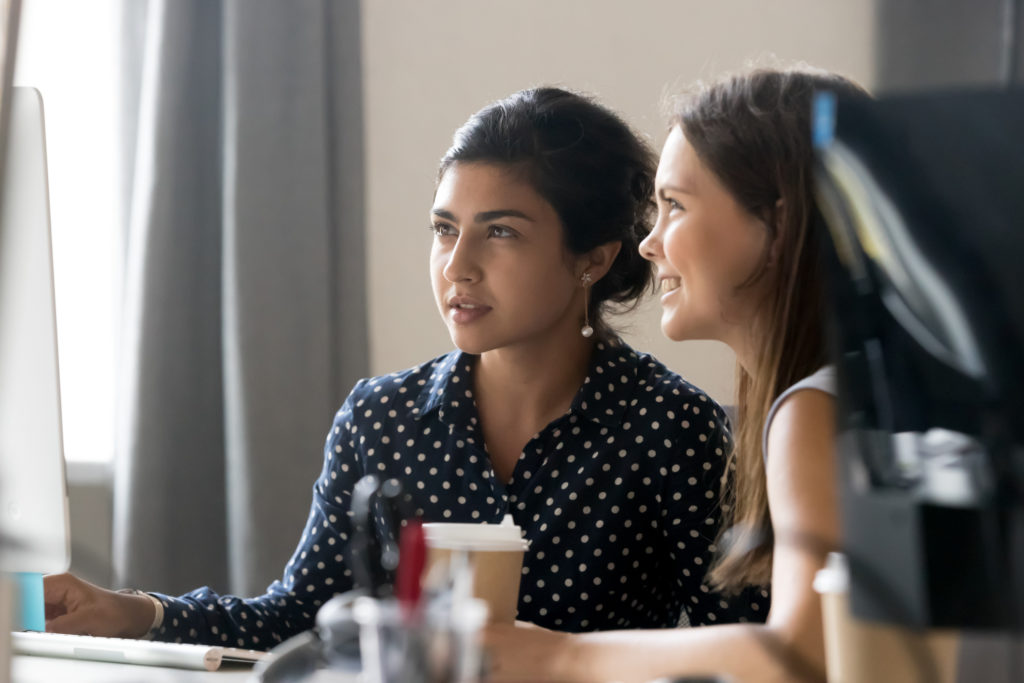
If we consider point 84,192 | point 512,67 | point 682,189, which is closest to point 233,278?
point 84,192

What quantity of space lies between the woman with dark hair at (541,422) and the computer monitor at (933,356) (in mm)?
760

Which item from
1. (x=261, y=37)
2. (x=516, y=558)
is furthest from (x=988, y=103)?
(x=261, y=37)

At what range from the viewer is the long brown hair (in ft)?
3.54

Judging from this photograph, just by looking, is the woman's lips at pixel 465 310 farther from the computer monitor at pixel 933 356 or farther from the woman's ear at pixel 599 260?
the computer monitor at pixel 933 356

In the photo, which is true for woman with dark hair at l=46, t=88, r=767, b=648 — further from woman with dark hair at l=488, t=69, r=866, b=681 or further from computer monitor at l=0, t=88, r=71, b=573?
computer monitor at l=0, t=88, r=71, b=573

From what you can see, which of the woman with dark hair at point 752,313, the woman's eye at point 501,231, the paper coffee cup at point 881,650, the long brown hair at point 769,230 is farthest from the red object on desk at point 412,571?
the woman's eye at point 501,231

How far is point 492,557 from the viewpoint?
0.85 m

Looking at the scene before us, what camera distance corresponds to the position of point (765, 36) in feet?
7.64

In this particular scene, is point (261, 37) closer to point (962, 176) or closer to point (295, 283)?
point (295, 283)

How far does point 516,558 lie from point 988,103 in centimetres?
50

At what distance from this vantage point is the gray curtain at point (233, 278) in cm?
236

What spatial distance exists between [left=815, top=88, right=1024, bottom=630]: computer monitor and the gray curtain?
1.95 meters

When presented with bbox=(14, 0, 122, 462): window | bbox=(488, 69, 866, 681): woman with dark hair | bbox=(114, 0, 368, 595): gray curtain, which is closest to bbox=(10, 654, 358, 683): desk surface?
bbox=(488, 69, 866, 681): woman with dark hair

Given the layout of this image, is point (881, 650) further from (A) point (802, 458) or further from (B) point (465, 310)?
(B) point (465, 310)
